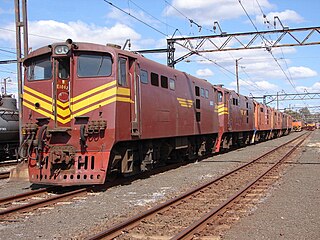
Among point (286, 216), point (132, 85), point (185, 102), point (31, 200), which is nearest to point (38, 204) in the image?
point (31, 200)

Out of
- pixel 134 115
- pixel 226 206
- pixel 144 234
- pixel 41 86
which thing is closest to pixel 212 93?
pixel 134 115

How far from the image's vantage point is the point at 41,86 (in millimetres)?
10492

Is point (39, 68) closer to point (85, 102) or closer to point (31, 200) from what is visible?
point (85, 102)

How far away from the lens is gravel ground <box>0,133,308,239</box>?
6495 mm

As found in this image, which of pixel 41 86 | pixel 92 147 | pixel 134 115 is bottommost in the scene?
pixel 92 147

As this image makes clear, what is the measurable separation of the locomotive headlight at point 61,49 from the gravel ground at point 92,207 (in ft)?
12.2

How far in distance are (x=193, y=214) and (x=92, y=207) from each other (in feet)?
7.22

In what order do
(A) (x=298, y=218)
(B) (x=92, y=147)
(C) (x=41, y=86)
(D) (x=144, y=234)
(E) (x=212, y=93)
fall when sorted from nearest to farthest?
(D) (x=144, y=234) → (A) (x=298, y=218) → (B) (x=92, y=147) → (C) (x=41, y=86) → (E) (x=212, y=93)

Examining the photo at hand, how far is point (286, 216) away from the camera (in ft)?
23.9

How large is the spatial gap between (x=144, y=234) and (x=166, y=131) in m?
7.26

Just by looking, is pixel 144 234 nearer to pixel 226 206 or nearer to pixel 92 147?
pixel 226 206

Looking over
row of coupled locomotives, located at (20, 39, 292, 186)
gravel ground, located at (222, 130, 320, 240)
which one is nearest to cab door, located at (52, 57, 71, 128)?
row of coupled locomotives, located at (20, 39, 292, 186)

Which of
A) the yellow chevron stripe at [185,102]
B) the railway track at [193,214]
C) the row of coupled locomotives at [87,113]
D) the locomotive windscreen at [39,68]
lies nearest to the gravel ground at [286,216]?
the railway track at [193,214]

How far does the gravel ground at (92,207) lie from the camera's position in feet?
21.3
